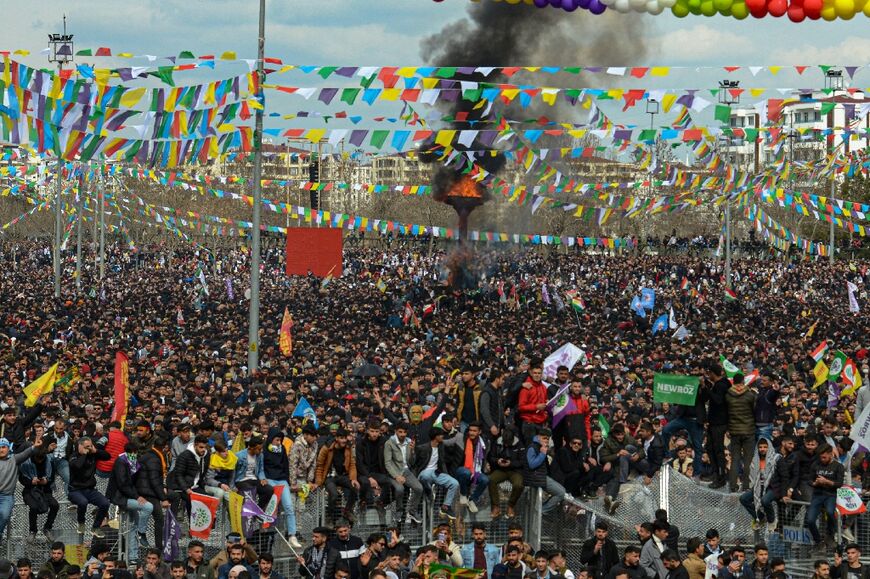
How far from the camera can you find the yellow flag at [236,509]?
46.9 feet

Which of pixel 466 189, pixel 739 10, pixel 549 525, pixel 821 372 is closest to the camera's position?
pixel 739 10

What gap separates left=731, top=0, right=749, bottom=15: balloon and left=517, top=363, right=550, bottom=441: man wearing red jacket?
5.61m

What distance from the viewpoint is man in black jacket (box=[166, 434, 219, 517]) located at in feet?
47.5

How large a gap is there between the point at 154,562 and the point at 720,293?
109 ft

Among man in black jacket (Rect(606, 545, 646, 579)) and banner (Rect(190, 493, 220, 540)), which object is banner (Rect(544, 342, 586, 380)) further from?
man in black jacket (Rect(606, 545, 646, 579))

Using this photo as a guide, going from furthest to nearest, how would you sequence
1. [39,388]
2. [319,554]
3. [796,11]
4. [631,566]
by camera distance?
[39,388] < [319,554] < [631,566] < [796,11]

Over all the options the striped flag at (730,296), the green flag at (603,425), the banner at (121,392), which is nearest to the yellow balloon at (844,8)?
the green flag at (603,425)

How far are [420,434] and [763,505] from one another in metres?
3.21

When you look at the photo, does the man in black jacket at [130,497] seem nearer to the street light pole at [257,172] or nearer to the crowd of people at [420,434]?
the crowd of people at [420,434]

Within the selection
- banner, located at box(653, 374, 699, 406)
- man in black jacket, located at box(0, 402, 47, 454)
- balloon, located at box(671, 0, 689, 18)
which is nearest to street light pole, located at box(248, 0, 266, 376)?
man in black jacket, located at box(0, 402, 47, 454)

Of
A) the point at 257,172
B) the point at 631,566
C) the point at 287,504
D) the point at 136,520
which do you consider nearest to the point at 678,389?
the point at 631,566

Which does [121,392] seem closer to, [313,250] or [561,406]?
[561,406]

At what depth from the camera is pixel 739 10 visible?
1063cm

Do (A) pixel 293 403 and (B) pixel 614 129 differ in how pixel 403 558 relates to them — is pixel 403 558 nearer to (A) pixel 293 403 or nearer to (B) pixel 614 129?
(A) pixel 293 403
